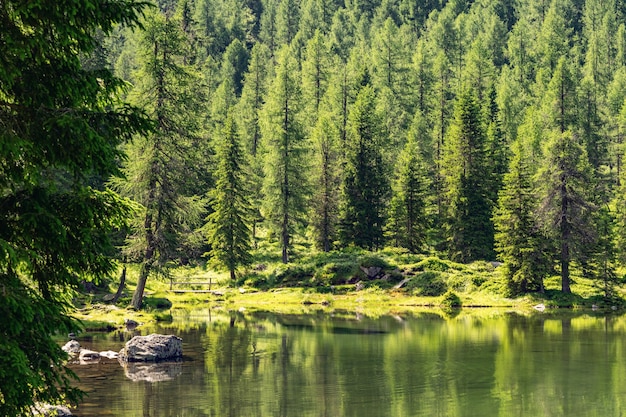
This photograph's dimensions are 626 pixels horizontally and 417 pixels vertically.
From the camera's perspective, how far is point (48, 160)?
34.8 feet

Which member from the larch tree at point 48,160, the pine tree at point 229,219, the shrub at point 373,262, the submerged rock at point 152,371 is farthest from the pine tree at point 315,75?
the larch tree at point 48,160

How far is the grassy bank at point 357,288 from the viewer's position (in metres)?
59.7

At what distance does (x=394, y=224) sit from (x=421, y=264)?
10317mm

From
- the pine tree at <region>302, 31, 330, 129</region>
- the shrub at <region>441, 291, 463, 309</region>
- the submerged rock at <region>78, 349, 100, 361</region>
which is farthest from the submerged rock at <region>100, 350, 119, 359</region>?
the pine tree at <region>302, 31, 330, 129</region>

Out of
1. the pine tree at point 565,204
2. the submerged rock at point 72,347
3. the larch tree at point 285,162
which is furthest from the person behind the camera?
the larch tree at point 285,162

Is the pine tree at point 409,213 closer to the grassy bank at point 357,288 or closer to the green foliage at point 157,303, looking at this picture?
the grassy bank at point 357,288

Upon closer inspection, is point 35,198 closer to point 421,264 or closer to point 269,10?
point 421,264

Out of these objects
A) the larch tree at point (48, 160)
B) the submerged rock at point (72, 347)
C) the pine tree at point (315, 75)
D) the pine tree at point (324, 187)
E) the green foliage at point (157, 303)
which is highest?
the pine tree at point (315, 75)

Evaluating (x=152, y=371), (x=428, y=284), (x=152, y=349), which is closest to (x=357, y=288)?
(x=428, y=284)

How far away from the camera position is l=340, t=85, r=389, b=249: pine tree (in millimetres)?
77500

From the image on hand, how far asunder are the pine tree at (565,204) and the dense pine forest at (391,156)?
0.11 metres

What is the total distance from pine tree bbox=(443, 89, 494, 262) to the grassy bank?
4910 mm

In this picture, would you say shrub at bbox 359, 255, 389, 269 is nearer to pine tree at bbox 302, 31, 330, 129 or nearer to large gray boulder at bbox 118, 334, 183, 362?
pine tree at bbox 302, 31, 330, 129

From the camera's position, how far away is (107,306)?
48.1 m
